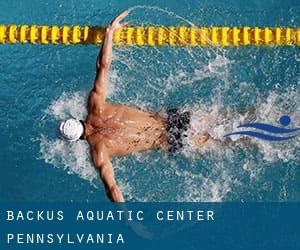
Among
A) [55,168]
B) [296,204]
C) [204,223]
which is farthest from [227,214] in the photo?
[55,168]

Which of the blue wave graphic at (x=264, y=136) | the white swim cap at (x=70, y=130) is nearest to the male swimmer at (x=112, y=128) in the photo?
the white swim cap at (x=70, y=130)

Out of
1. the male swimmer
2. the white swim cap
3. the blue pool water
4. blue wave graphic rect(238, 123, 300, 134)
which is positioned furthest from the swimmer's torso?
blue wave graphic rect(238, 123, 300, 134)

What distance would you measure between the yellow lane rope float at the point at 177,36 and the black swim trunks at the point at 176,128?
48 cm

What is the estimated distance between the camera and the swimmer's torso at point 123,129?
9.40ft

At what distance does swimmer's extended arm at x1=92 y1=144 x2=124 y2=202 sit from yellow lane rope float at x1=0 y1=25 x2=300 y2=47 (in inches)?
30.3

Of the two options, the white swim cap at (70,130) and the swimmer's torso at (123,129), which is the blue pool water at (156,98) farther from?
the white swim cap at (70,130)

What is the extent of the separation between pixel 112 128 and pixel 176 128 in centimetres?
38

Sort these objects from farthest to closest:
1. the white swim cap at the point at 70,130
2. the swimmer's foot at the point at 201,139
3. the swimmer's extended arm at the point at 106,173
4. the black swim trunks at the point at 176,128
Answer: the swimmer's foot at the point at 201,139, the black swim trunks at the point at 176,128, the swimmer's extended arm at the point at 106,173, the white swim cap at the point at 70,130

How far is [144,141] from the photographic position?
3049mm

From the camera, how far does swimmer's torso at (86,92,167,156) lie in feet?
9.40

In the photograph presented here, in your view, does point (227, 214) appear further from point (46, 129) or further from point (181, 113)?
point (46, 129)

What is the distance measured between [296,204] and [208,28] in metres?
1.26

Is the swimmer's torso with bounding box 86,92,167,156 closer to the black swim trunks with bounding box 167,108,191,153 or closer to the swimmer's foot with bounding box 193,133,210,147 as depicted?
the black swim trunks with bounding box 167,108,191,153

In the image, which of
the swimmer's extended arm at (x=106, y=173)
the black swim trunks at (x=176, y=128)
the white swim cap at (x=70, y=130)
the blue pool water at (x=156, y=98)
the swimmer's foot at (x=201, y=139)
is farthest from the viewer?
the blue pool water at (x=156, y=98)
